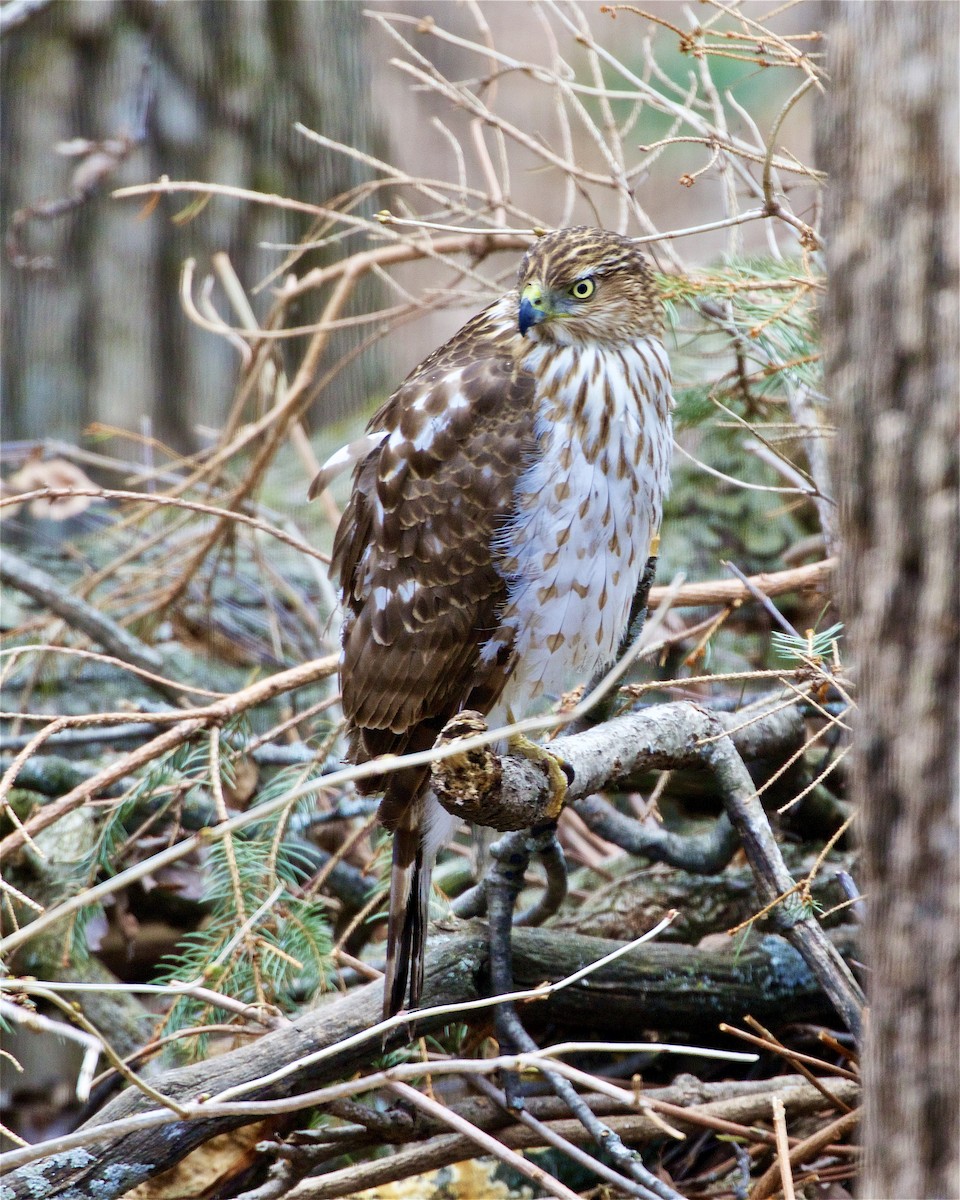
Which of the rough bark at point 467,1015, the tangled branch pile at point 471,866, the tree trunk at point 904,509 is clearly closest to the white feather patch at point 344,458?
the tangled branch pile at point 471,866

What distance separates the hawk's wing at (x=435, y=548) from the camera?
2354mm

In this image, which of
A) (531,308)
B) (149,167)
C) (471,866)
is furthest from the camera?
(149,167)

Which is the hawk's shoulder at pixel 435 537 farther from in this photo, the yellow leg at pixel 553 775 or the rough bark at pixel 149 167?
the rough bark at pixel 149 167

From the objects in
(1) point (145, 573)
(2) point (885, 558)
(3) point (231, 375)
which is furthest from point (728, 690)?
(3) point (231, 375)

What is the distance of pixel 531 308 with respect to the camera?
2295 millimetres

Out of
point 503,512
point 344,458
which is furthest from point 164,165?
point 503,512

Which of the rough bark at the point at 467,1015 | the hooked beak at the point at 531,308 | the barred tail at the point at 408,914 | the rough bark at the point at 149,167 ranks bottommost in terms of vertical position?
the rough bark at the point at 467,1015

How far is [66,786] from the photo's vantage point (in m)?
3.07

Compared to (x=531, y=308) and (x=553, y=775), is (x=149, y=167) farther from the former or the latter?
(x=553, y=775)

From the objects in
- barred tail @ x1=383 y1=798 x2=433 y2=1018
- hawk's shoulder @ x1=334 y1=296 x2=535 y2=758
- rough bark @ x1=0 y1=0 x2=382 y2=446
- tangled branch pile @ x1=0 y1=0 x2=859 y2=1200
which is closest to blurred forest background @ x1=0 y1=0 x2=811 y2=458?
rough bark @ x1=0 y1=0 x2=382 y2=446

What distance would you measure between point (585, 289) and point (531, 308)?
0.14 m

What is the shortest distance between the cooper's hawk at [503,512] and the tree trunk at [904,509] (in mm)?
1308

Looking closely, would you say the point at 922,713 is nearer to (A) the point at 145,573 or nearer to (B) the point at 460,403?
(B) the point at 460,403

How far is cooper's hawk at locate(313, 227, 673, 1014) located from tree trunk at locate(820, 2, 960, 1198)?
1.31m
